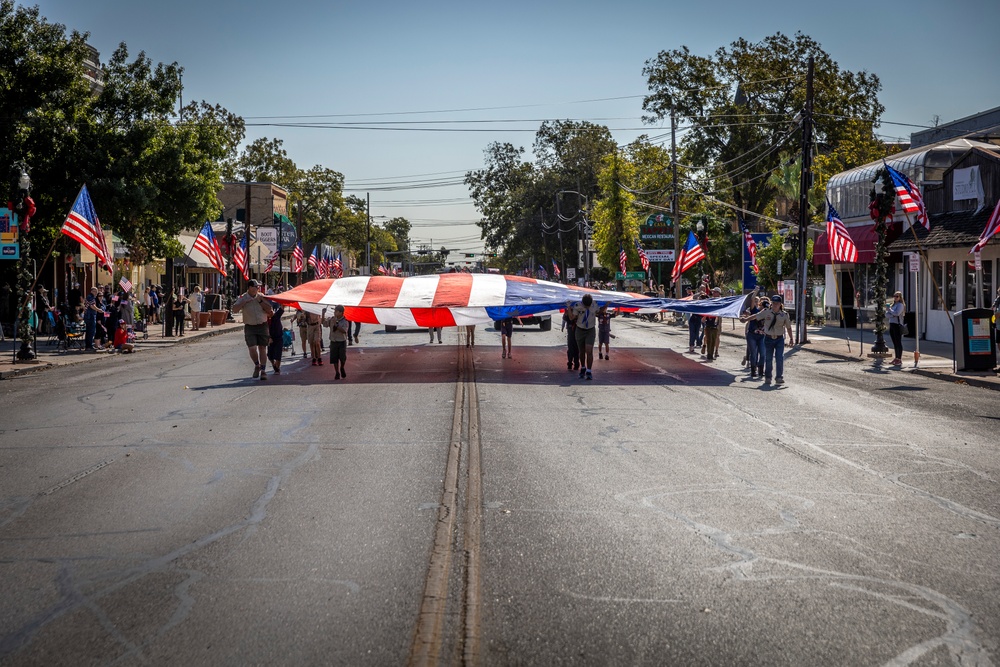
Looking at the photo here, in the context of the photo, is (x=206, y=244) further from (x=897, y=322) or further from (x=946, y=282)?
(x=946, y=282)

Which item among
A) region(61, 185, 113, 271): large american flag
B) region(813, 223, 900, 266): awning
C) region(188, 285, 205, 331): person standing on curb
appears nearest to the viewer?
region(61, 185, 113, 271): large american flag

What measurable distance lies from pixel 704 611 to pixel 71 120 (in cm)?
3036

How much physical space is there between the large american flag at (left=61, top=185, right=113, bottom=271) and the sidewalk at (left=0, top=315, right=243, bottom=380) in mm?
2970

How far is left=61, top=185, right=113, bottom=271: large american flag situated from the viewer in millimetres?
23781

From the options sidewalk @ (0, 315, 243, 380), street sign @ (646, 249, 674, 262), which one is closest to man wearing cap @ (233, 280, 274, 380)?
sidewalk @ (0, 315, 243, 380)

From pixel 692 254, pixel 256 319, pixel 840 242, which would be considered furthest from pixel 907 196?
pixel 692 254

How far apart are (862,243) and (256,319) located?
25.9 m

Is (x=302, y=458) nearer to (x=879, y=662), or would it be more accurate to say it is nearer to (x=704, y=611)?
(x=704, y=611)

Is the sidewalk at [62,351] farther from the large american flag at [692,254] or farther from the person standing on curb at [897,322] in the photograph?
the person standing on curb at [897,322]

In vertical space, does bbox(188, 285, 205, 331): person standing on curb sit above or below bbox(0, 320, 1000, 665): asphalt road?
above

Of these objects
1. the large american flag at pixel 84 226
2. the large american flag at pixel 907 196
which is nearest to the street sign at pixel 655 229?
the large american flag at pixel 907 196

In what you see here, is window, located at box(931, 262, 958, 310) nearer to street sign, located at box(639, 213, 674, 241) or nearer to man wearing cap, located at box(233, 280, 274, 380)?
man wearing cap, located at box(233, 280, 274, 380)

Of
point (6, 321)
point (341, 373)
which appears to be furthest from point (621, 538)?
point (6, 321)

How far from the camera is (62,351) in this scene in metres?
28.4
